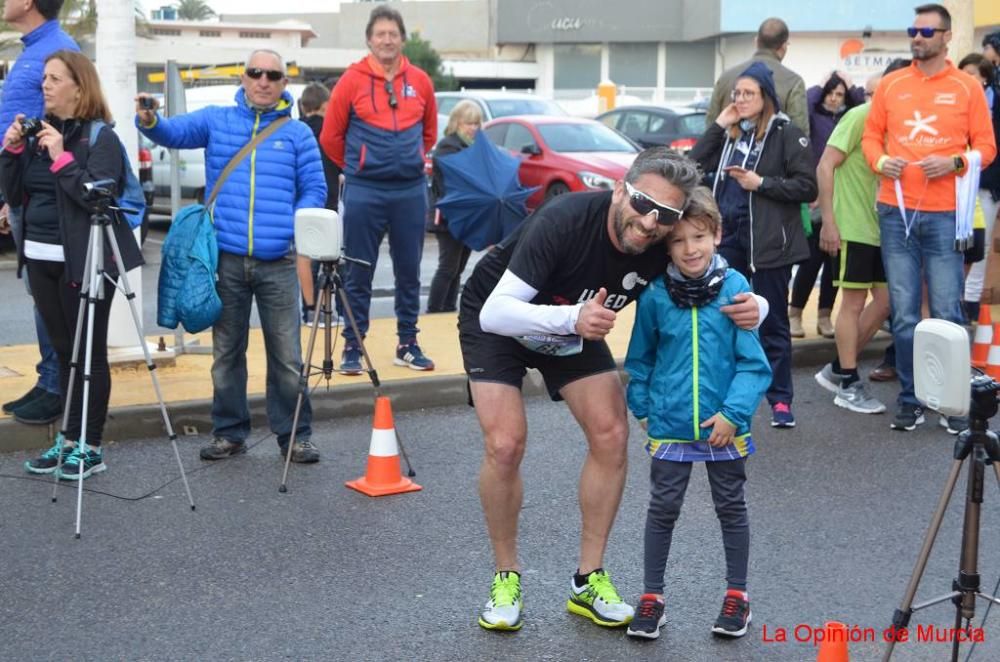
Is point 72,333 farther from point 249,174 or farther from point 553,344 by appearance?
point 553,344

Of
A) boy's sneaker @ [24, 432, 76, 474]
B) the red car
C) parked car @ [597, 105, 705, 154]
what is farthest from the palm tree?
boy's sneaker @ [24, 432, 76, 474]

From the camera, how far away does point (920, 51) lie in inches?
304

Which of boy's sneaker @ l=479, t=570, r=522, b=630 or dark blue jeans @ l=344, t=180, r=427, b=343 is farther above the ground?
dark blue jeans @ l=344, t=180, r=427, b=343

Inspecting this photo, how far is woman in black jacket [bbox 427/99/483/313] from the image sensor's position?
35.9 feet

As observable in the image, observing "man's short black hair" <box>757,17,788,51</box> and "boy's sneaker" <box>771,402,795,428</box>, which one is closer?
"boy's sneaker" <box>771,402,795,428</box>

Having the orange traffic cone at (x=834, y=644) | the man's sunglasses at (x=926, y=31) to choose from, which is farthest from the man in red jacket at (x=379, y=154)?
the orange traffic cone at (x=834, y=644)

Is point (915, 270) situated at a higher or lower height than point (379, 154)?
lower

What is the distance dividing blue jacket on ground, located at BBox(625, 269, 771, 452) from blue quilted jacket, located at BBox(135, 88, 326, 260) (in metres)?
2.64

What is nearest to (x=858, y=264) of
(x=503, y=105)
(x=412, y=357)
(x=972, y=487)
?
(x=412, y=357)

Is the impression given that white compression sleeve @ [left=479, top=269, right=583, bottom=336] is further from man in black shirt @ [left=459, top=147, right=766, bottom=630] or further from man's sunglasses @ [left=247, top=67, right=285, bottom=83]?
man's sunglasses @ [left=247, top=67, right=285, bottom=83]

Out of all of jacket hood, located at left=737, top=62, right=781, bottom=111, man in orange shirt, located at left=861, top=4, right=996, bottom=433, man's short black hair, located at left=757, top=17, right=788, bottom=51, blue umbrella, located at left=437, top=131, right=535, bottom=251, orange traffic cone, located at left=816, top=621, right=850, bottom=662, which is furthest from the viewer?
blue umbrella, located at left=437, top=131, right=535, bottom=251

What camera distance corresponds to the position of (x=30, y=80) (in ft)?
23.0

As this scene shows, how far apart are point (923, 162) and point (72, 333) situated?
4.62 metres

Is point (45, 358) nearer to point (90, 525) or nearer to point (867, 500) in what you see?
point (90, 525)
